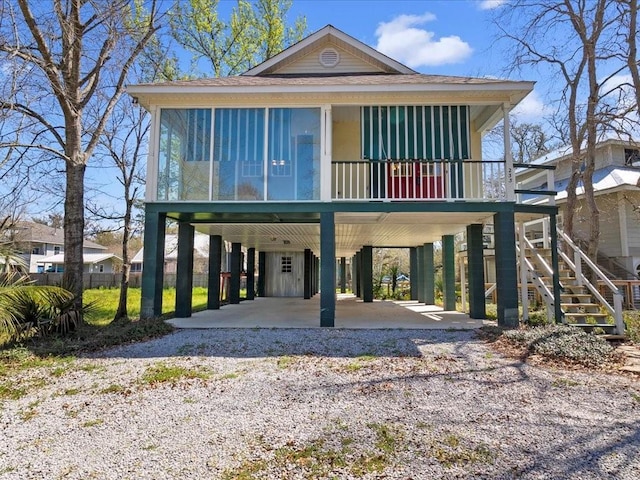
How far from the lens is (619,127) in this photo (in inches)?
475

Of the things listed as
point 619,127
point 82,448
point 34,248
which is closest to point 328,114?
point 82,448

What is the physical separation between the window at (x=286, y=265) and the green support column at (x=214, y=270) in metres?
8.39

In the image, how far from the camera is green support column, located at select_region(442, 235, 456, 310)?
12.6m

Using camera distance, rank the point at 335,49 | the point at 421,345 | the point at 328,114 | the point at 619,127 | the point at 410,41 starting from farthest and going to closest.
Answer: the point at 410,41 < the point at 619,127 < the point at 335,49 < the point at 328,114 < the point at 421,345

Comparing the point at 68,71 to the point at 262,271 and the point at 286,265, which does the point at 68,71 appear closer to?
the point at 262,271

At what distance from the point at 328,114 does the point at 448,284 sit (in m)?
6.81

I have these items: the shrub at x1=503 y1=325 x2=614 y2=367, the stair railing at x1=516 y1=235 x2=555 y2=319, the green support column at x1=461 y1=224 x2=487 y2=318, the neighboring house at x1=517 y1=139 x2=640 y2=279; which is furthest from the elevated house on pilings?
the neighboring house at x1=517 y1=139 x2=640 y2=279

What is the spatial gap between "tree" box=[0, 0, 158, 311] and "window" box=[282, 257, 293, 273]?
1217 cm

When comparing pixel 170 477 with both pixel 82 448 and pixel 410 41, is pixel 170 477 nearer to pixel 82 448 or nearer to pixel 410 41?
pixel 82 448

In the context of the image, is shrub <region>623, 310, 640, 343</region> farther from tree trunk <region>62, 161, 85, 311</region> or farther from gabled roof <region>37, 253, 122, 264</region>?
gabled roof <region>37, 253, 122, 264</region>

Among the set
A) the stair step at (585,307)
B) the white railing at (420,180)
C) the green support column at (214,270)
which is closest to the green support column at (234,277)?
the green support column at (214,270)

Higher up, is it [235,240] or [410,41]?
[410,41]

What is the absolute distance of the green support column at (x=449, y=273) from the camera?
1263 cm

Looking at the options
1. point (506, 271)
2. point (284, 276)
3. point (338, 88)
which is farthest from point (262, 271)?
point (506, 271)
